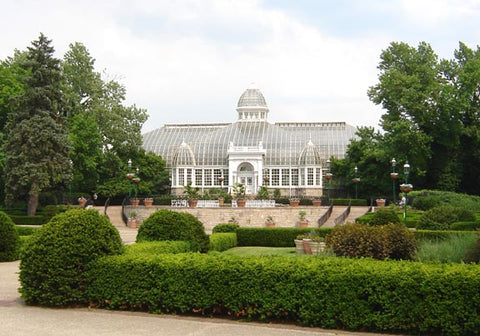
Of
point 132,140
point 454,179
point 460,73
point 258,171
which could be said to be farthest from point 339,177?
point 132,140

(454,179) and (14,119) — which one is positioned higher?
(14,119)

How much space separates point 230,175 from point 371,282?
49111 mm

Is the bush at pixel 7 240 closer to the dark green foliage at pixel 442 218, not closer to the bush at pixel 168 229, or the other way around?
the bush at pixel 168 229

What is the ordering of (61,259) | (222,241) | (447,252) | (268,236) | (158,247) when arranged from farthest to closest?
(268,236) → (222,241) → (158,247) → (447,252) → (61,259)

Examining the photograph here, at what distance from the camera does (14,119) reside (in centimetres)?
3666

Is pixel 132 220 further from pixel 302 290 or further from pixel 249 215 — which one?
pixel 302 290

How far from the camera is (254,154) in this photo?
5844 cm

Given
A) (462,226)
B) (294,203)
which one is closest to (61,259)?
(462,226)

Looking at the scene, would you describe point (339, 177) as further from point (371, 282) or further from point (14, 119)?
point (371, 282)

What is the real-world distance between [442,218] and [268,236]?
7958 millimetres

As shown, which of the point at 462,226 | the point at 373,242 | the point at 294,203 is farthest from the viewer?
the point at 294,203

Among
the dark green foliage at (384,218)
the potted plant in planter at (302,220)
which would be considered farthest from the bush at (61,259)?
the potted plant in planter at (302,220)

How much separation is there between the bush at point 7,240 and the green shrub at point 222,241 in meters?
6.81

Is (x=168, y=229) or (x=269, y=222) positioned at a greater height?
(x=168, y=229)
